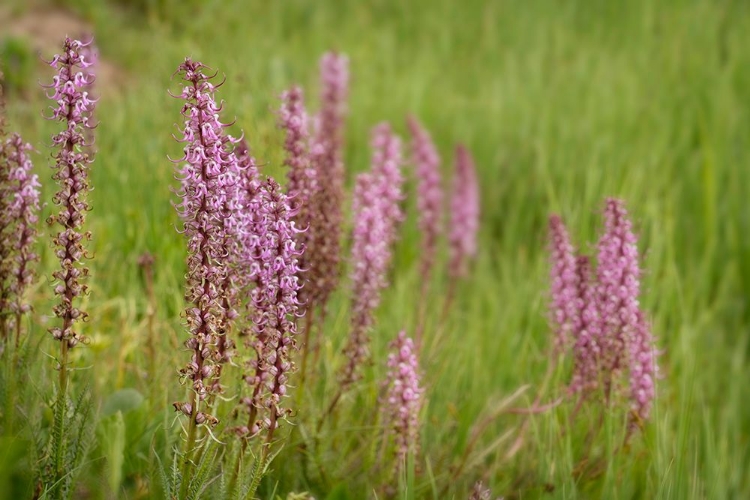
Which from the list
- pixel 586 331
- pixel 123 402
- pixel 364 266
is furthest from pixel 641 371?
pixel 123 402

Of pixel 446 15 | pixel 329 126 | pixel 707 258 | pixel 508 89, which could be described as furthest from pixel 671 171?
pixel 446 15

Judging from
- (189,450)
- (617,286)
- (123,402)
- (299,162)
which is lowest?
(189,450)

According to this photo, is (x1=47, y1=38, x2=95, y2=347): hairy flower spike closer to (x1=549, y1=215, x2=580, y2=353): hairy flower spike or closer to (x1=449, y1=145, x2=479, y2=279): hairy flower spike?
(x1=549, y1=215, x2=580, y2=353): hairy flower spike

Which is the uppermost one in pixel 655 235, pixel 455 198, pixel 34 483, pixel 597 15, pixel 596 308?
pixel 597 15

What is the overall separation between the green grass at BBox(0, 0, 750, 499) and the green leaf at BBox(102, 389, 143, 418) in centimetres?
5

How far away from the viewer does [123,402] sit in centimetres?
236

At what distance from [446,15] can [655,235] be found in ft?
18.1

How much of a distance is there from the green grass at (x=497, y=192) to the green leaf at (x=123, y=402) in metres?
0.05

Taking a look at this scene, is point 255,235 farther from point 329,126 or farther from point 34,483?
point 329,126

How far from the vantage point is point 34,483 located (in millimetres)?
1838

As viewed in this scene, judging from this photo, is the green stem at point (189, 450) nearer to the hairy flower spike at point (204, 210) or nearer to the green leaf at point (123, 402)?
the hairy flower spike at point (204, 210)

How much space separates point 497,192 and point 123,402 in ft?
12.4

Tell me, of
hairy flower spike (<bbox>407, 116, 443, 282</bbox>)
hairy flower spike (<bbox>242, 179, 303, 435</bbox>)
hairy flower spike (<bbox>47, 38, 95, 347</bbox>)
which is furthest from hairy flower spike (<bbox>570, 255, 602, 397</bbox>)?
hairy flower spike (<bbox>407, 116, 443, 282</bbox>)

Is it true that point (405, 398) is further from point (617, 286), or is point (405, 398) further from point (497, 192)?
point (497, 192)
